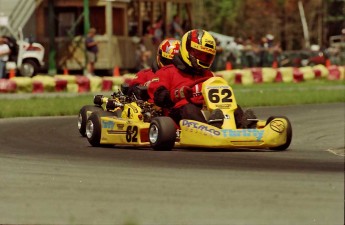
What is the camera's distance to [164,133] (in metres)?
11.5

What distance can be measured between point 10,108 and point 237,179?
10546 mm

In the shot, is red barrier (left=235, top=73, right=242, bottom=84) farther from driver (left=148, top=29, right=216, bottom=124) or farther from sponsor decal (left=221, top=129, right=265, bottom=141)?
sponsor decal (left=221, top=129, right=265, bottom=141)

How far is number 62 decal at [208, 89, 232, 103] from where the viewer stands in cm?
1186

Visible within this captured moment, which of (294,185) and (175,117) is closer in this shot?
(294,185)

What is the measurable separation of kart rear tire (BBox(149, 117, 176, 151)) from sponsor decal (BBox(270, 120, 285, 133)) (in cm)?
Answer: 100

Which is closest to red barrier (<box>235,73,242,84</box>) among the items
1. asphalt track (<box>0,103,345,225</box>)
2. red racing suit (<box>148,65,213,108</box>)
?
asphalt track (<box>0,103,345,225</box>)

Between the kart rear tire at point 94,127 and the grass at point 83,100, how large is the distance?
17.0 feet

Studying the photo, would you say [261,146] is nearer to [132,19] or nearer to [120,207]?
[120,207]

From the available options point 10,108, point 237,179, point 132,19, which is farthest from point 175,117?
point 132,19

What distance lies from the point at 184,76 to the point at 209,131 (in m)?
1.13

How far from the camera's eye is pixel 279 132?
11680mm

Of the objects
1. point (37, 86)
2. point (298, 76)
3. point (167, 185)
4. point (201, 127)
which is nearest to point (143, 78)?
point (201, 127)

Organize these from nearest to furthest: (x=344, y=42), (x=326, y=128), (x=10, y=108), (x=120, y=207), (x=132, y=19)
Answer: (x=120, y=207) < (x=326, y=128) < (x=10, y=108) < (x=132, y=19) < (x=344, y=42)

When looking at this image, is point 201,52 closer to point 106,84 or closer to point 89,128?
point 89,128
